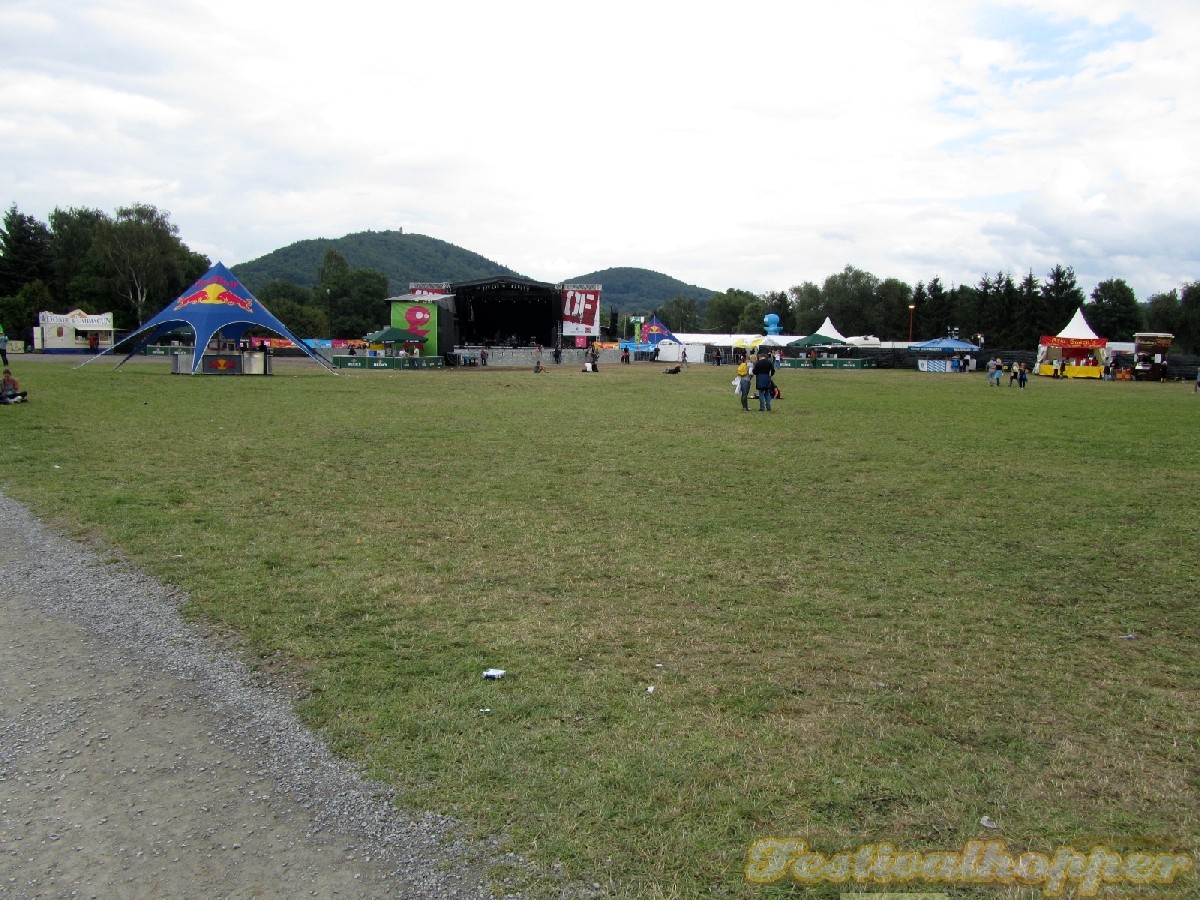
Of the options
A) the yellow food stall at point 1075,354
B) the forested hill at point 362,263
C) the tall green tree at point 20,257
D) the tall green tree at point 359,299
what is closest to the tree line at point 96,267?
the tall green tree at point 20,257

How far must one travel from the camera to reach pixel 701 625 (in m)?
5.93

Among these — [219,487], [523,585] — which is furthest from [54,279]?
[523,585]

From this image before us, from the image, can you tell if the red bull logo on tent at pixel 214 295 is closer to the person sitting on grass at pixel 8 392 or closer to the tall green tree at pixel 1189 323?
the person sitting on grass at pixel 8 392

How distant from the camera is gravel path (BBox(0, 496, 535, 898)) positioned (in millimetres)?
3135

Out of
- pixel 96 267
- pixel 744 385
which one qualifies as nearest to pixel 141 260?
pixel 96 267

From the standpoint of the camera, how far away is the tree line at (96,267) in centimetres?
7744

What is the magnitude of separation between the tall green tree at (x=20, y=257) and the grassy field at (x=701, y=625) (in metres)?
83.2

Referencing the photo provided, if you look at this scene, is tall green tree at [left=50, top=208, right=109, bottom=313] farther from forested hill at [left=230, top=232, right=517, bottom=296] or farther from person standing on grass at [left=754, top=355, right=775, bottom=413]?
person standing on grass at [left=754, top=355, right=775, bottom=413]

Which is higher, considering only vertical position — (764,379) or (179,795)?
(764,379)

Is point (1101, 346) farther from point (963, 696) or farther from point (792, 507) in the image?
point (963, 696)

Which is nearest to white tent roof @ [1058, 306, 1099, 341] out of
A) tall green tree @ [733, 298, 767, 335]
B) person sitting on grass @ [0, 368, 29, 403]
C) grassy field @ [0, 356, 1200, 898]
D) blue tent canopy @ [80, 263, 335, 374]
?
grassy field @ [0, 356, 1200, 898]

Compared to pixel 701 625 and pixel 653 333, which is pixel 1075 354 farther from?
pixel 701 625

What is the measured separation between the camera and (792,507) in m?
10.2

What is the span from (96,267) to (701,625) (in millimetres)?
87932
